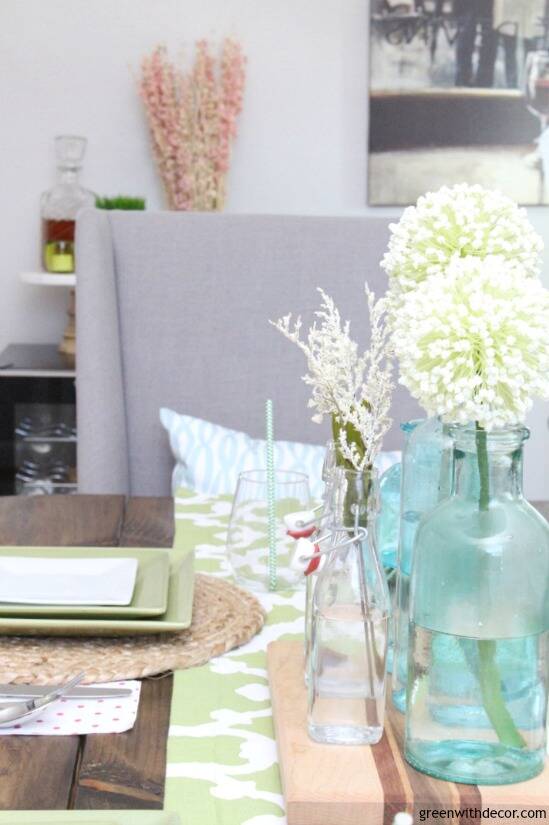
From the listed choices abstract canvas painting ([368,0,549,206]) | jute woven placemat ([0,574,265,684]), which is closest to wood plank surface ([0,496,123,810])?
jute woven placemat ([0,574,265,684])

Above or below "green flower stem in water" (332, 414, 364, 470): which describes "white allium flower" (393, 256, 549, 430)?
above

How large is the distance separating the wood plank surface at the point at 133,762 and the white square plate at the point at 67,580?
154mm

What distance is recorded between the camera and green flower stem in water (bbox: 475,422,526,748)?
2.41ft

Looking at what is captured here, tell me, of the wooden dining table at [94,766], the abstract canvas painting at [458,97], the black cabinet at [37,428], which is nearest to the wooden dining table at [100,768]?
the wooden dining table at [94,766]

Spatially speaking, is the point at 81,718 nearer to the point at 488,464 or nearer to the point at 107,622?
the point at 107,622

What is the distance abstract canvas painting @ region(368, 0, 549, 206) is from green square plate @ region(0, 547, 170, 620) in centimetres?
231

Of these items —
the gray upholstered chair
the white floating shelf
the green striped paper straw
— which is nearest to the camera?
the green striped paper straw

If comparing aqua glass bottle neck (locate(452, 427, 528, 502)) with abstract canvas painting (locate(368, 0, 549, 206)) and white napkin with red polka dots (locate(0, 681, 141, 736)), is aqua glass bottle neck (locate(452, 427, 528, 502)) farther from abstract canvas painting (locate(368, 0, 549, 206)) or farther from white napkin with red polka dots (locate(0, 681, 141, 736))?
abstract canvas painting (locate(368, 0, 549, 206))

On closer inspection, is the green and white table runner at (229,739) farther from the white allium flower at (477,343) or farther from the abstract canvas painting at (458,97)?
the abstract canvas painting at (458,97)

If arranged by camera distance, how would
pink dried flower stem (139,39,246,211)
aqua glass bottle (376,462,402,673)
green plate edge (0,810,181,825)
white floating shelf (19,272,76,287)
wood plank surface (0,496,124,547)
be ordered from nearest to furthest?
green plate edge (0,810,181,825) < aqua glass bottle (376,462,402,673) < wood plank surface (0,496,124,547) < white floating shelf (19,272,76,287) < pink dried flower stem (139,39,246,211)

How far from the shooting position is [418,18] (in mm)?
3332

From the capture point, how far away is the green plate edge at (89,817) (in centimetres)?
67

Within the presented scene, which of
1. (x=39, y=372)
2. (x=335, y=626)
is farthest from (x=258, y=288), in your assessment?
(x=335, y=626)

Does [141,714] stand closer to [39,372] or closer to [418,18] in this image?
[39,372]
